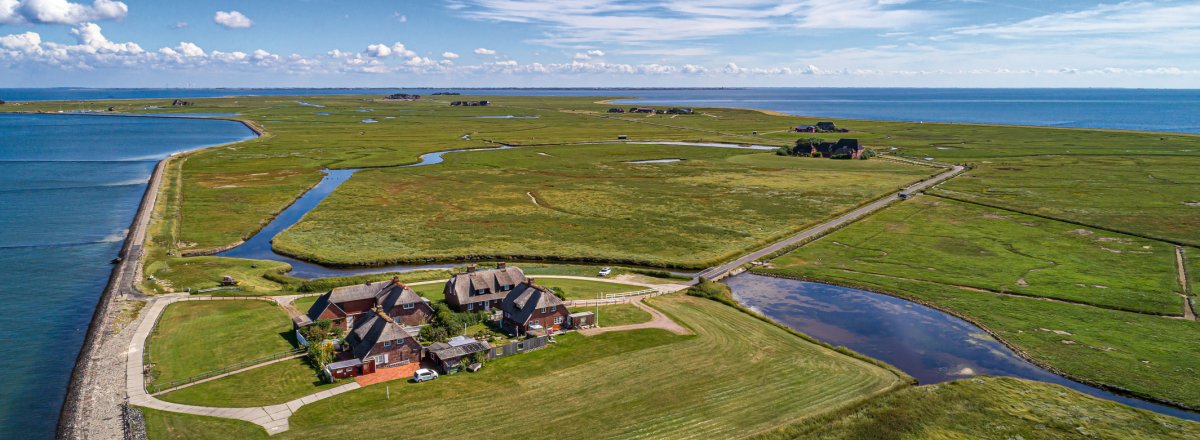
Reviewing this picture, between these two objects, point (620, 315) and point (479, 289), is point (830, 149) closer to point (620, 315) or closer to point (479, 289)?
point (620, 315)

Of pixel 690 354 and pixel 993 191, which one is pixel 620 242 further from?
pixel 993 191

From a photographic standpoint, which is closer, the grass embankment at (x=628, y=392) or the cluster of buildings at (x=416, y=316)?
the grass embankment at (x=628, y=392)

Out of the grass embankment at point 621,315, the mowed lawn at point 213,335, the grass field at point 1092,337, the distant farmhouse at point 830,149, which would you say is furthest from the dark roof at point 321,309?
the distant farmhouse at point 830,149

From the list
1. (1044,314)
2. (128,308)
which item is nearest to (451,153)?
(128,308)

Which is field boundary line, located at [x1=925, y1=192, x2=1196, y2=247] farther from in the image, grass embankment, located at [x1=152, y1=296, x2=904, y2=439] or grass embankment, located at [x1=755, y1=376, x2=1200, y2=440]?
grass embankment, located at [x1=152, y1=296, x2=904, y2=439]

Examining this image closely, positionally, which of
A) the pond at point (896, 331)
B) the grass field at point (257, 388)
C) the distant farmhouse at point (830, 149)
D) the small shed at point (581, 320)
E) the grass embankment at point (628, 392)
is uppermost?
the distant farmhouse at point (830, 149)

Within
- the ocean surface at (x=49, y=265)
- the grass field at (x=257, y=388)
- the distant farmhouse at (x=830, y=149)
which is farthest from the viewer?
the distant farmhouse at (x=830, y=149)

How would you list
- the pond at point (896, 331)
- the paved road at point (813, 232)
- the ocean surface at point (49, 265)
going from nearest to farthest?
the ocean surface at point (49, 265) < the pond at point (896, 331) < the paved road at point (813, 232)

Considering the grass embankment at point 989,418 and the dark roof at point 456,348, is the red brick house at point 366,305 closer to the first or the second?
the dark roof at point 456,348

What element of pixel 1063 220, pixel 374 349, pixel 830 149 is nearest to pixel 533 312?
pixel 374 349
